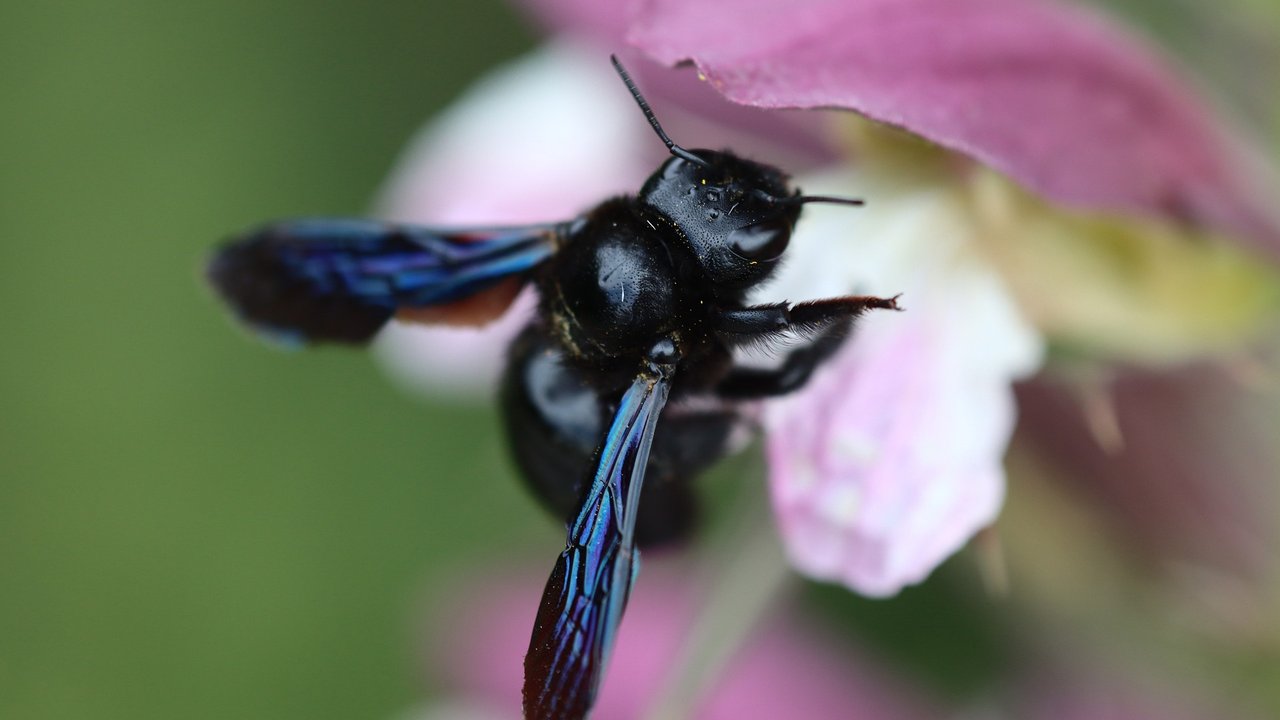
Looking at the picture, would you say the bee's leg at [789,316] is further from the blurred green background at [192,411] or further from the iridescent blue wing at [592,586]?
the blurred green background at [192,411]

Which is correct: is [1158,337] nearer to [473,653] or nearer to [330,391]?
[473,653]

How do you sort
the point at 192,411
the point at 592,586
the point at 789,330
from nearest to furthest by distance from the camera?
the point at 592,586, the point at 789,330, the point at 192,411

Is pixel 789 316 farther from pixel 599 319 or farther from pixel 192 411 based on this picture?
pixel 192 411

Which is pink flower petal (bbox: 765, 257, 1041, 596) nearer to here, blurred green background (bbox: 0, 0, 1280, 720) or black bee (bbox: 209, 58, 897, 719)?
black bee (bbox: 209, 58, 897, 719)

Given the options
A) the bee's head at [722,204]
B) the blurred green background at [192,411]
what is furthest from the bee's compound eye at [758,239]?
the blurred green background at [192,411]

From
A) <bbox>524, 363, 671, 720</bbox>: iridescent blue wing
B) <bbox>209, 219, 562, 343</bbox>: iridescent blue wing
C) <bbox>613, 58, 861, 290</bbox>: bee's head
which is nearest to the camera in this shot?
<bbox>524, 363, 671, 720</bbox>: iridescent blue wing

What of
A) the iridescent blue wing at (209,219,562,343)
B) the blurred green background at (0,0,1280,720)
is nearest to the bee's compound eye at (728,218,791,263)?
the iridescent blue wing at (209,219,562,343)

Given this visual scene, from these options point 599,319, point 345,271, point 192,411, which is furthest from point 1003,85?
point 192,411
